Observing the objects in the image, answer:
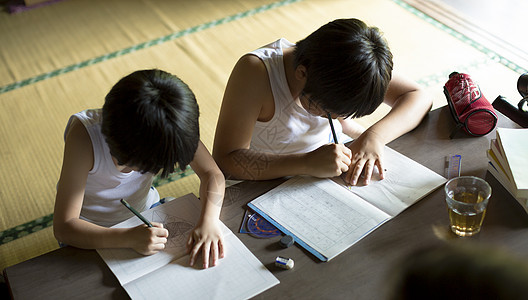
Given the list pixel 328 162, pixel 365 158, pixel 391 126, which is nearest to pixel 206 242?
pixel 328 162

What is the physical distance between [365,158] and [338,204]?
17 cm

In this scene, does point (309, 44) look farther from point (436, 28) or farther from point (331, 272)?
point (436, 28)

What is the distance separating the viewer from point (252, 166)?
1.33m

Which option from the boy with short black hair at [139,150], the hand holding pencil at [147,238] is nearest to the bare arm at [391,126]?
the boy with short black hair at [139,150]

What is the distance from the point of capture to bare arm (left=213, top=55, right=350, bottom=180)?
4.25 ft

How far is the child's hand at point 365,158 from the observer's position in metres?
1.30

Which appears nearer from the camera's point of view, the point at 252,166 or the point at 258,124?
the point at 252,166

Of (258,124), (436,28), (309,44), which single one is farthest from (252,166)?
(436,28)

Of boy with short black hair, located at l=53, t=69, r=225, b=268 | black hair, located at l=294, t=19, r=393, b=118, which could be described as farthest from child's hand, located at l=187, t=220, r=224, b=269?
black hair, located at l=294, t=19, r=393, b=118

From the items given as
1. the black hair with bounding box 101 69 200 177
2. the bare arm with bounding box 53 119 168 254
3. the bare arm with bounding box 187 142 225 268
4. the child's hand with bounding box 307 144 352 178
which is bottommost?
the child's hand with bounding box 307 144 352 178

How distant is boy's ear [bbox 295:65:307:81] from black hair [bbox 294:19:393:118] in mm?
40

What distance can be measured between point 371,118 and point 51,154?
1478mm

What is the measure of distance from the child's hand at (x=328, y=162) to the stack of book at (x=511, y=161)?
0.34 meters

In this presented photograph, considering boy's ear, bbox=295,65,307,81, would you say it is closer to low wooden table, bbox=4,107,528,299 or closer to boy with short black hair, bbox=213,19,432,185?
boy with short black hair, bbox=213,19,432,185
